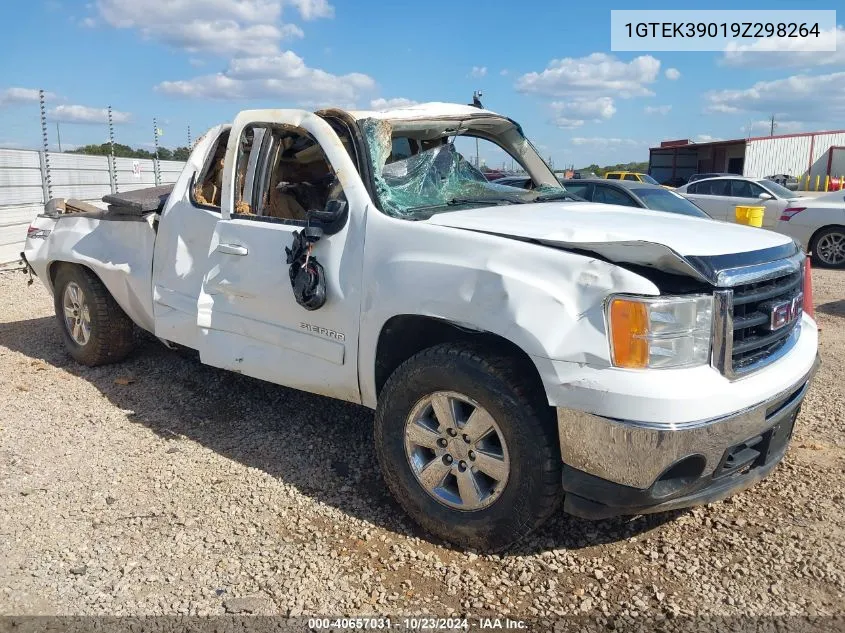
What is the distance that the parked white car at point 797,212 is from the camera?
1153 cm

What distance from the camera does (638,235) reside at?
9.32 ft

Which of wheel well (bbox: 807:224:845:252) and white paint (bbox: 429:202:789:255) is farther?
wheel well (bbox: 807:224:845:252)

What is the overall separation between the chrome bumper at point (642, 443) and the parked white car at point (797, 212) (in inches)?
358

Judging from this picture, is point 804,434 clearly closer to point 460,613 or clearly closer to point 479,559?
point 479,559

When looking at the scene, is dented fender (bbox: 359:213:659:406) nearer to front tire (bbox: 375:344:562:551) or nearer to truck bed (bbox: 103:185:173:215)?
front tire (bbox: 375:344:562:551)

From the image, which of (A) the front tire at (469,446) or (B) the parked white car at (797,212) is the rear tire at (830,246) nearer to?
(B) the parked white car at (797,212)

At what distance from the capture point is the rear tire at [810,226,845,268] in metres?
11.5

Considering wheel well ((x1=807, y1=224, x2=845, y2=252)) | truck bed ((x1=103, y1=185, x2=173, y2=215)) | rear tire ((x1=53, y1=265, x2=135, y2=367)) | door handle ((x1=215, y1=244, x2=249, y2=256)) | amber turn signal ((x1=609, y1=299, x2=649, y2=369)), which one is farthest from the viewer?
wheel well ((x1=807, y1=224, x2=845, y2=252))

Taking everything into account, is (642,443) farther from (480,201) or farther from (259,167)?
(259,167)

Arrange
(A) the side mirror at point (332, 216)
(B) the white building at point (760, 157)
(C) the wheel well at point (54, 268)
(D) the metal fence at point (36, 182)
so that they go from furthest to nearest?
(B) the white building at point (760, 157) < (D) the metal fence at point (36, 182) < (C) the wheel well at point (54, 268) < (A) the side mirror at point (332, 216)

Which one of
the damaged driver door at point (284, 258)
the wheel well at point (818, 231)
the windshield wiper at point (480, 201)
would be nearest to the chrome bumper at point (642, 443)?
the damaged driver door at point (284, 258)

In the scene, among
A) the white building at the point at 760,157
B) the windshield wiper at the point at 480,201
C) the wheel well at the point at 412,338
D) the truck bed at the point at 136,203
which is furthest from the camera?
the white building at the point at 760,157

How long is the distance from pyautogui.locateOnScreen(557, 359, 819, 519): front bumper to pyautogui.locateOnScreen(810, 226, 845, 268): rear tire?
10322 mm

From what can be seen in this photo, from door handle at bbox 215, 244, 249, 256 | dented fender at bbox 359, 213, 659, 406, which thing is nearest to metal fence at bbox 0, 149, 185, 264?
door handle at bbox 215, 244, 249, 256
